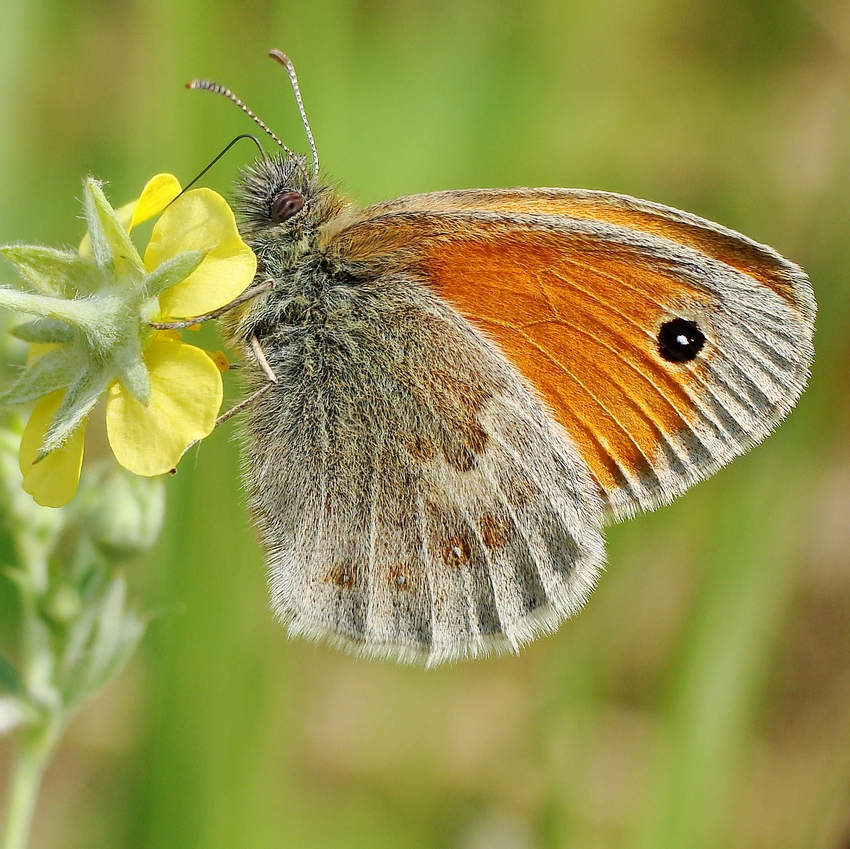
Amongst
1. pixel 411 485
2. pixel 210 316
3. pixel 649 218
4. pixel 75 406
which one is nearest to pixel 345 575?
pixel 411 485

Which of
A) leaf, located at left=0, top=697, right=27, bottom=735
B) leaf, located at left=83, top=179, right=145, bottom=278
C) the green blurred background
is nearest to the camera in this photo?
leaf, located at left=83, top=179, right=145, bottom=278

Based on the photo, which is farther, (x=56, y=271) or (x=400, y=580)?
(x=400, y=580)

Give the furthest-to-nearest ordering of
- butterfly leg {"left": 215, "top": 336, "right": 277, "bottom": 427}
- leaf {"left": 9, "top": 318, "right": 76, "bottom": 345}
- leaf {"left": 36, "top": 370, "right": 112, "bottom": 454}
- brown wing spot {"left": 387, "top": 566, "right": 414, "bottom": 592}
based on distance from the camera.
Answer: brown wing spot {"left": 387, "top": 566, "right": 414, "bottom": 592} → butterfly leg {"left": 215, "top": 336, "right": 277, "bottom": 427} → leaf {"left": 9, "top": 318, "right": 76, "bottom": 345} → leaf {"left": 36, "top": 370, "right": 112, "bottom": 454}

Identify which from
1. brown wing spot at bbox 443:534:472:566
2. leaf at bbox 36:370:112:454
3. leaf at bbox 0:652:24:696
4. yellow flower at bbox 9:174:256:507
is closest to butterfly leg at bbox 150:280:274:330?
yellow flower at bbox 9:174:256:507

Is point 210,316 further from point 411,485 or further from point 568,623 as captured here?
point 568,623

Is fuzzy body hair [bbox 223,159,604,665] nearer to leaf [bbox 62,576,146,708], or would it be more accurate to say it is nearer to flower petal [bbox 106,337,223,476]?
leaf [bbox 62,576,146,708]

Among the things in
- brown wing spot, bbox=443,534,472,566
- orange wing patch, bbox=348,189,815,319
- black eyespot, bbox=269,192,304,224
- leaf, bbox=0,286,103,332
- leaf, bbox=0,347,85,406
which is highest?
black eyespot, bbox=269,192,304,224
